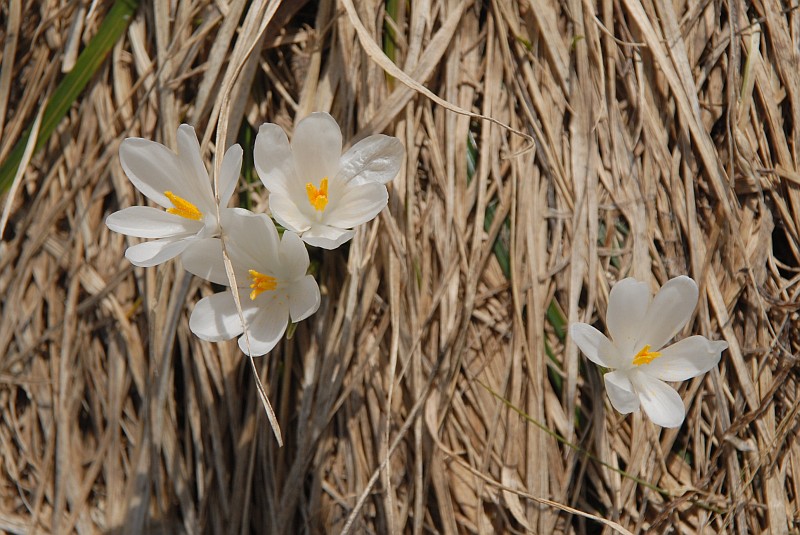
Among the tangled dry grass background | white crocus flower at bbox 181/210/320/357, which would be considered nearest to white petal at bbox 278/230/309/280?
white crocus flower at bbox 181/210/320/357

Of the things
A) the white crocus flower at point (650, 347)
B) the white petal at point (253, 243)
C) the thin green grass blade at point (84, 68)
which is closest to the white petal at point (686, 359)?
the white crocus flower at point (650, 347)

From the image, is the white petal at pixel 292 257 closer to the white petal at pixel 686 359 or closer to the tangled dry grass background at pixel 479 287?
the tangled dry grass background at pixel 479 287

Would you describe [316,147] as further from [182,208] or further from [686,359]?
[686,359]

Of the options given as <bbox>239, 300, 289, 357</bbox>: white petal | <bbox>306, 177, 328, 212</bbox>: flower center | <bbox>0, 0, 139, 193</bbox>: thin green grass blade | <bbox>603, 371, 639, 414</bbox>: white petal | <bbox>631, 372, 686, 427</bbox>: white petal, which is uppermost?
<bbox>0, 0, 139, 193</bbox>: thin green grass blade

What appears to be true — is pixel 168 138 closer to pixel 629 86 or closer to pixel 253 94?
pixel 253 94

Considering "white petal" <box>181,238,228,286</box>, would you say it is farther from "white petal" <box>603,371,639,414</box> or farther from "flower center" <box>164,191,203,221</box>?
"white petal" <box>603,371,639,414</box>

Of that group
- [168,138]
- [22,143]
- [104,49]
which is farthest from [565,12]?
[22,143]
